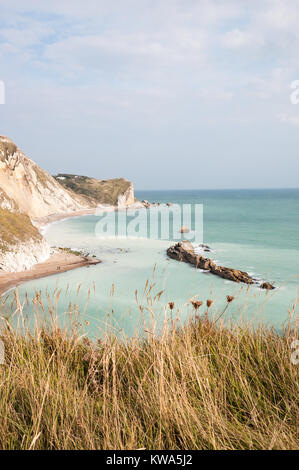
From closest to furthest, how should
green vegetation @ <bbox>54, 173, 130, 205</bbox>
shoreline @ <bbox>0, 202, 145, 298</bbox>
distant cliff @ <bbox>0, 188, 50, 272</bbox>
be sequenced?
shoreline @ <bbox>0, 202, 145, 298</bbox>
distant cliff @ <bbox>0, 188, 50, 272</bbox>
green vegetation @ <bbox>54, 173, 130, 205</bbox>

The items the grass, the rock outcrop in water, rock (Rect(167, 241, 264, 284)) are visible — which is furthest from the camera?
rock (Rect(167, 241, 264, 284))

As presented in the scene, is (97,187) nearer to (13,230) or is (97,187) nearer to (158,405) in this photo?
(13,230)

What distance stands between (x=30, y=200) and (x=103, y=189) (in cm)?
5568

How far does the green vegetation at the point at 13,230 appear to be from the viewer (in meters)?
21.6

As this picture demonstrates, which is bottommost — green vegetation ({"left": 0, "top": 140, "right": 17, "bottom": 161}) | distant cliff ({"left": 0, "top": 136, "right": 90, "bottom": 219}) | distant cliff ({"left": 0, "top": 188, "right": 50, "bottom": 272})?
distant cliff ({"left": 0, "top": 188, "right": 50, "bottom": 272})

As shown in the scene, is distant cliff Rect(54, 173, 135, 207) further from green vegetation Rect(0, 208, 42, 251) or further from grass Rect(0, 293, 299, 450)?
grass Rect(0, 293, 299, 450)

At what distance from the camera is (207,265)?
2453cm

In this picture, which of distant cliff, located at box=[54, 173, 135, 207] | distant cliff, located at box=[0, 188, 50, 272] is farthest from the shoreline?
distant cliff, located at box=[54, 173, 135, 207]

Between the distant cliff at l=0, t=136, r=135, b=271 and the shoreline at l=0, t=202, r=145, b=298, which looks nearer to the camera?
the shoreline at l=0, t=202, r=145, b=298

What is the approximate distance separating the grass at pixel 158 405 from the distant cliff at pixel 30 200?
66.3 feet

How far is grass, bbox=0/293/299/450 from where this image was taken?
1.91m

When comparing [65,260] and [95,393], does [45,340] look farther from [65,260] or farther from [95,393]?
[65,260]

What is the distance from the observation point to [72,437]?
196 centimetres

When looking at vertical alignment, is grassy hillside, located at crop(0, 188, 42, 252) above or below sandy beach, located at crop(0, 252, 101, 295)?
above
